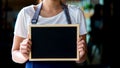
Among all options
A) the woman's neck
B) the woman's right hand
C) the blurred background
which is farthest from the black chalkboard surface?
the blurred background

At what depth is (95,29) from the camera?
523cm

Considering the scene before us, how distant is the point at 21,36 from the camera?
7.39ft

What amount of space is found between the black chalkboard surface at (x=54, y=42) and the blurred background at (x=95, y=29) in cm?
269

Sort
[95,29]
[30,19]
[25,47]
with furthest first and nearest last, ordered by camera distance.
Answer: [95,29] < [30,19] < [25,47]

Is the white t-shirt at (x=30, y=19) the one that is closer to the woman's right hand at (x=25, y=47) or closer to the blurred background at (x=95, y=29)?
the woman's right hand at (x=25, y=47)

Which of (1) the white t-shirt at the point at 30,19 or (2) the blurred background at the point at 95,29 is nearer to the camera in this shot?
(1) the white t-shirt at the point at 30,19

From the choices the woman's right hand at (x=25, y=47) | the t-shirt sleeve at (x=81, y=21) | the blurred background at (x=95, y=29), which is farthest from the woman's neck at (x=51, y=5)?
the blurred background at (x=95, y=29)

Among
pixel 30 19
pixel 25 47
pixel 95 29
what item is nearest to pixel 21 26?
pixel 30 19

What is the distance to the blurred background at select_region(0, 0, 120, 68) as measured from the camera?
16.5 ft

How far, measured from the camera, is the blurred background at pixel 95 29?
5.02m

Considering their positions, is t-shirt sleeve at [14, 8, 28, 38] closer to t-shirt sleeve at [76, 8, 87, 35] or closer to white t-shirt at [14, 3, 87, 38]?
white t-shirt at [14, 3, 87, 38]

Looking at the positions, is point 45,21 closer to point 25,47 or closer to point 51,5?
point 51,5

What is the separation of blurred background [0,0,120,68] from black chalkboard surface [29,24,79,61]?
2691 millimetres

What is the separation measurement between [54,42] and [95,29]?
309 centimetres
